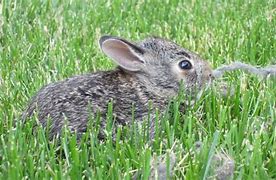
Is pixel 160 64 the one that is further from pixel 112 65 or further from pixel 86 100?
pixel 86 100

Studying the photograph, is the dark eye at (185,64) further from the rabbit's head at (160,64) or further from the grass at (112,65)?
the grass at (112,65)

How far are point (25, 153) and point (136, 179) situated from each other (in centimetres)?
57

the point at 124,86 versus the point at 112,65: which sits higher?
the point at 112,65

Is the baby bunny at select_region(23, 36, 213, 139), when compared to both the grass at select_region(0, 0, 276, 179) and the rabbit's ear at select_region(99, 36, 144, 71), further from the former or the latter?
the grass at select_region(0, 0, 276, 179)

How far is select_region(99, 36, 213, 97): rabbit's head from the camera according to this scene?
442cm

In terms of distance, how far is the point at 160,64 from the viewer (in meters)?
4.61

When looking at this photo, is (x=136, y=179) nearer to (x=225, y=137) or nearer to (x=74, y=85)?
(x=225, y=137)

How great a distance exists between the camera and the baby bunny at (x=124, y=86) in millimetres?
3865

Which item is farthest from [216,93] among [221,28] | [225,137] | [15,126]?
[221,28]

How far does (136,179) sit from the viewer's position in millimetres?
3254

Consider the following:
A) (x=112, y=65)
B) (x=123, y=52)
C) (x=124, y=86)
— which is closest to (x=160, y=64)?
(x=123, y=52)

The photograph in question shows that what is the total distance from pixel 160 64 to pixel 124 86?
452 millimetres

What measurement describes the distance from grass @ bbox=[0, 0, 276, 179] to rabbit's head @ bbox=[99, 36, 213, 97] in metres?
0.23

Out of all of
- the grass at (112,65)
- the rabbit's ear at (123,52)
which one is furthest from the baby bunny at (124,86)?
the grass at (112,65)
